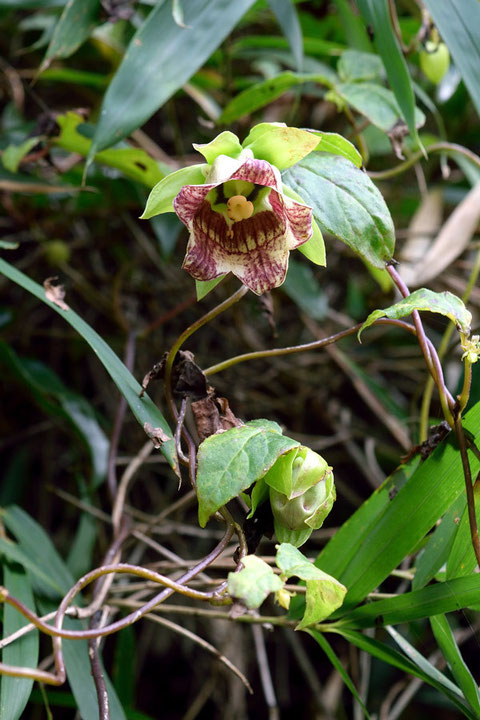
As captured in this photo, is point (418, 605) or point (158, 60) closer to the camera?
point (418, 605)

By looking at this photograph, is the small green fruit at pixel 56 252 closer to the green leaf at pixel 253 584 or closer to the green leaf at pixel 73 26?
the green leaf at pixel 73 26

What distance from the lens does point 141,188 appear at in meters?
0.84

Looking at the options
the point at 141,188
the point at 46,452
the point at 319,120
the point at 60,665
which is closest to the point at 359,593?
the point at 60,665

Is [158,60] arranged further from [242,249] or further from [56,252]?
[56,252]

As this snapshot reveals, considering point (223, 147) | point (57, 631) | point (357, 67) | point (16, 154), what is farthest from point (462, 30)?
point (57, 631)

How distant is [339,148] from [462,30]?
211mm

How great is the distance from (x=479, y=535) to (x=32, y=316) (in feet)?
2.84

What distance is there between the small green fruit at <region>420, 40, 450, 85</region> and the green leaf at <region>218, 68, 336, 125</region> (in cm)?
14

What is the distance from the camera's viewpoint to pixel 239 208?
1.56ft

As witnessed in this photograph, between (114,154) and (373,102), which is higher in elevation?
(373,102)

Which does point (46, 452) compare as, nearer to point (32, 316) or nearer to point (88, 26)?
point (32, 316)

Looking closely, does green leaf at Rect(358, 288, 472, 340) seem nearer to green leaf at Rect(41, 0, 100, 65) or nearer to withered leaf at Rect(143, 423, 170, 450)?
withered leaf at Rect(143, 423, 170, 450)

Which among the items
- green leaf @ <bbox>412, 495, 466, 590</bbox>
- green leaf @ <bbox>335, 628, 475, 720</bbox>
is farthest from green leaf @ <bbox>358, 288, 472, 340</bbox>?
green leaf @ <bbox>335, 628, 475, 720</bbox>

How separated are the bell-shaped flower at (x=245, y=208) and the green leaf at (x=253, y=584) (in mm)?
205
